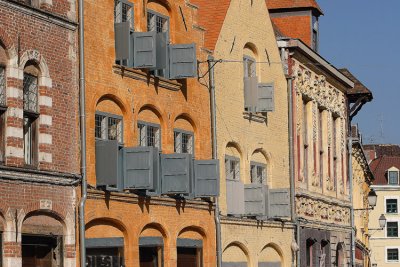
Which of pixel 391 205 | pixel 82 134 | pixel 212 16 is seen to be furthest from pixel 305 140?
pixel 391 205

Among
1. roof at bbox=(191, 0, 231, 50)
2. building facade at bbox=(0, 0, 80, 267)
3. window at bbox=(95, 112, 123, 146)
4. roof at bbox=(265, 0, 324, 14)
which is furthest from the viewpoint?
roof at bbox=(265, 0, 324, 14)

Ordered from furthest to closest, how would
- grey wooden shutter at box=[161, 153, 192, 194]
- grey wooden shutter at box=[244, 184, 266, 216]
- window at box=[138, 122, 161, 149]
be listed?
grey wooden shutter at box=[244, 184, 266, 216], window at box=[138, 122, 161, 149], grey wooden shutter at box=[161, 153, 192, 194]

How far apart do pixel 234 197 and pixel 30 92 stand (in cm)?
1247

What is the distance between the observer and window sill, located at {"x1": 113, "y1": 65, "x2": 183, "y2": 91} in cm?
3347

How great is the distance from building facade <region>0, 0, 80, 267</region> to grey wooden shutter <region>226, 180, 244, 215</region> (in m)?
10.2

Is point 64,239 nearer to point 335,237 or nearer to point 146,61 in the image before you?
point 146,61

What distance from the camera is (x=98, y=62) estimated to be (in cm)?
3225

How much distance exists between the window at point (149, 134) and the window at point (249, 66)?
7.95m

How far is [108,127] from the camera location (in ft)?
108

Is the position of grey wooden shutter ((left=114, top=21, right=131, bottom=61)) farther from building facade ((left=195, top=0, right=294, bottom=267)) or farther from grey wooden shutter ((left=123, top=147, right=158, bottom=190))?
building facade ((left=195, top=0, right=294, bottom=267))

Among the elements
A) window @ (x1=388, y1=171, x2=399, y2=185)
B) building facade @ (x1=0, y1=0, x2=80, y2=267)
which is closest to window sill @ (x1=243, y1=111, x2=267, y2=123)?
building facade @ (x1=0, y1=0, x2=80, y2=267)

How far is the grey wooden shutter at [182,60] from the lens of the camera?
35625 millimetres

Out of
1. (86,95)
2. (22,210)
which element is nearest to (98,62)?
(86,95)

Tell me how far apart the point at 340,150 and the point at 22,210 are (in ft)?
100
